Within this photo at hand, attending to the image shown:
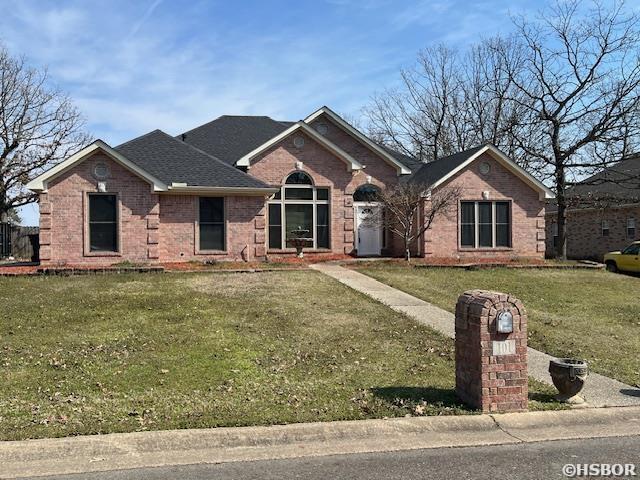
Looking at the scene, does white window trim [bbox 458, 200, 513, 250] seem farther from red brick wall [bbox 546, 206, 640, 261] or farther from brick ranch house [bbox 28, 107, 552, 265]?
red brick wall [bbox 546, 206, 640, 261]

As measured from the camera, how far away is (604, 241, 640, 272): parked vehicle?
22.8 metres

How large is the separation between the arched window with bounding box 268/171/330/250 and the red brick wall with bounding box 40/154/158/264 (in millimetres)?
4756

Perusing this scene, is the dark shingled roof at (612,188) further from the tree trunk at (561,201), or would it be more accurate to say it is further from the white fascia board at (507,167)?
the white fascia board at (507,167)

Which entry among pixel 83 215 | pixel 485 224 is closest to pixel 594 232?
pixel 485 224

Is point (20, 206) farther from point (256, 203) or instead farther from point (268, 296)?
point (268, 296)

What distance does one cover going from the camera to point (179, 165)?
2052cm

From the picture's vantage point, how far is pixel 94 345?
8.65 meters

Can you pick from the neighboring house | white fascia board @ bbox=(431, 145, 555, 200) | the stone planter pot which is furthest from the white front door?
the stone planter pot

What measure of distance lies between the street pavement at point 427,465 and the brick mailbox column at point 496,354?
776 mm

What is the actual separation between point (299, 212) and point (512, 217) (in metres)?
8.33

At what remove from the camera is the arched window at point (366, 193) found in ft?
75.9

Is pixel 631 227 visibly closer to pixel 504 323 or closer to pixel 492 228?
pixel 492 228

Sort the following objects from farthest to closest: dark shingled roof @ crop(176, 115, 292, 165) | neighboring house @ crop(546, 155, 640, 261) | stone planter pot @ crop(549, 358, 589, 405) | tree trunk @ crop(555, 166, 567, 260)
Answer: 1. neighboring house @ crop(546, 155, 640, 261)
2. tree trunk @ crop(555, 166, 567, 260)
3. dark shingled roof @ crop(176, 115, 292, 165)
4. stone planter pot @ crop(549, 358, 589, 405)
